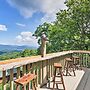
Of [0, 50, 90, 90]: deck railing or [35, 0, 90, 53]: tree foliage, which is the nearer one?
[0, 50, 90, 90]: deck railing

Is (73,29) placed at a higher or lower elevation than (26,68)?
higher

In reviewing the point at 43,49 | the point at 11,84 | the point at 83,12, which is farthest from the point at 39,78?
the point at 83,12

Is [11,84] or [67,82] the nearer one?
[11,84]

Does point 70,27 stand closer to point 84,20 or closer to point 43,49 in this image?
point 84,20

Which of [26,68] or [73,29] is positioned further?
[73,29]

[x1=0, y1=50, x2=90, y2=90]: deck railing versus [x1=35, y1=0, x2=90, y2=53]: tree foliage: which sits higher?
[x1=35, y1=0, x2=90, y2=53]: tree foliage

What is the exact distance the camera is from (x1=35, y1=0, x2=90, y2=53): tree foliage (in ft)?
59.6

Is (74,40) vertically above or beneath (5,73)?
above

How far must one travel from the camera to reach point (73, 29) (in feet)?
61.4

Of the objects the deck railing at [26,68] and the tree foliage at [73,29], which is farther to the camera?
the tree foliage at [73,29]

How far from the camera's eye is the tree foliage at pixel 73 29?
18156mm

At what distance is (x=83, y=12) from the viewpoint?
57.9 ft

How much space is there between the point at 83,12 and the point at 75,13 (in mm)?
987

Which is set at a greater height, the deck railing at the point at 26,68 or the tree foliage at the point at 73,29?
the tree foliage at the point at 73,29
